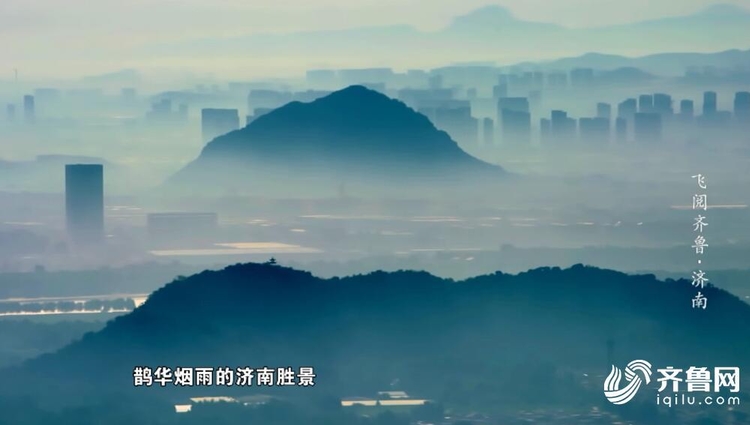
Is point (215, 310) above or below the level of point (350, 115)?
below

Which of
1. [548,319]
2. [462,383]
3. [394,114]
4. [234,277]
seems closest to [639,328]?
[548,319]

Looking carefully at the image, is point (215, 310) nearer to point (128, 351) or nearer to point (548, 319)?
point (128, 351)

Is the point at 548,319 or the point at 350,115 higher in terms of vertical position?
the point at 350,115

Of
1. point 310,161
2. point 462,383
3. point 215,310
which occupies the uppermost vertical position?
point 310,161

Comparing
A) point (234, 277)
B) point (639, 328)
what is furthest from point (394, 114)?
point (639, 328)

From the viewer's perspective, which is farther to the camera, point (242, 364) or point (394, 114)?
point (394, 114)

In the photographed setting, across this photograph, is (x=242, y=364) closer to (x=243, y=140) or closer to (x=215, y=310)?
(x=215, y=310)

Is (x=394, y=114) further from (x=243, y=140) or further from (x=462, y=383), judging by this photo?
(x=462, y=383)

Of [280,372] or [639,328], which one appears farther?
[639,328]
